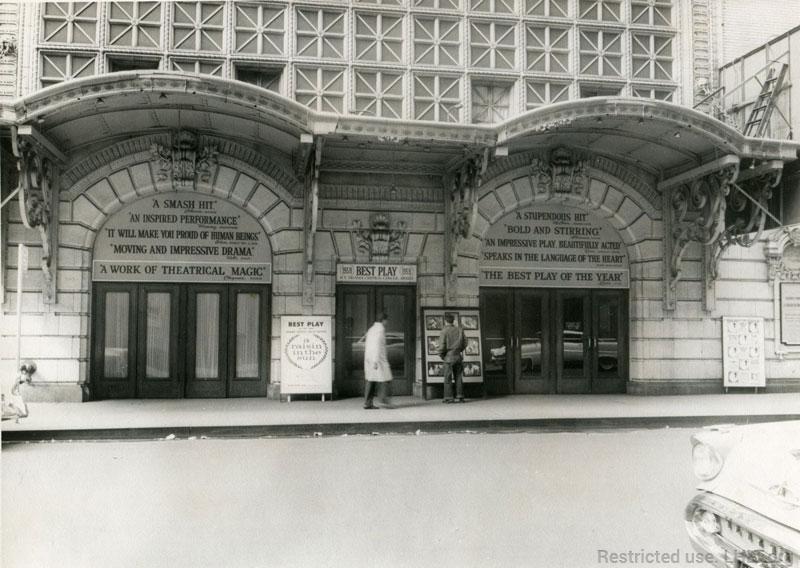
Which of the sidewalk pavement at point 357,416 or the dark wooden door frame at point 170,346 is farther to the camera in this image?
the dark wooden door frame at point 170,346

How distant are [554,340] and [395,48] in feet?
23.5

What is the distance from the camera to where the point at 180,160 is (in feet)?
45.4

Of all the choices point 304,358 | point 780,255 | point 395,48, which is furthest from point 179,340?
point 780,255

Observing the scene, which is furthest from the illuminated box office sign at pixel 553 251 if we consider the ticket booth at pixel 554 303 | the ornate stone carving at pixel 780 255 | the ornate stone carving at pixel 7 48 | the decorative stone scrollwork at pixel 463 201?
the ornate stone carving at pixel 7 48

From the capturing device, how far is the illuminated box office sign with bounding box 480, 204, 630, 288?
15258 mm

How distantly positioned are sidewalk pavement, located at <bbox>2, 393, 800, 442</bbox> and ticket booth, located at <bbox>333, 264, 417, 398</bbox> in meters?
0.62

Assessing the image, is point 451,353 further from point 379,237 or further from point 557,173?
point 557,173

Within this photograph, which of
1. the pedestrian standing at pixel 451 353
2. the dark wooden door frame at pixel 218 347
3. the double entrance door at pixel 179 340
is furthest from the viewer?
the dark wooden door frame at pixel 218 347

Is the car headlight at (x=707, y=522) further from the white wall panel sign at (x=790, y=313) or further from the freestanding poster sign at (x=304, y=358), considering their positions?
the white wall panel sign at (x=790, y=313)

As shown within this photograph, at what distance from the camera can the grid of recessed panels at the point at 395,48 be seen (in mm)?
13703

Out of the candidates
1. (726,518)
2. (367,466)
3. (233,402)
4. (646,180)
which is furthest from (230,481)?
(646,180)

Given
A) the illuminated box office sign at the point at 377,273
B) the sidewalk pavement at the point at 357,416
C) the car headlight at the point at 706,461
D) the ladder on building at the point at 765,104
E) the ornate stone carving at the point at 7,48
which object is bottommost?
the sidewalk pavement at the point at 357,416

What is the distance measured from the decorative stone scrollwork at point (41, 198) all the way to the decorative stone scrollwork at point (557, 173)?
968 centimetres

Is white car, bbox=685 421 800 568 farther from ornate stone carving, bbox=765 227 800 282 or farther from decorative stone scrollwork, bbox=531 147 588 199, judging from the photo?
ornate stone carving, bbox=765 227 800 282
